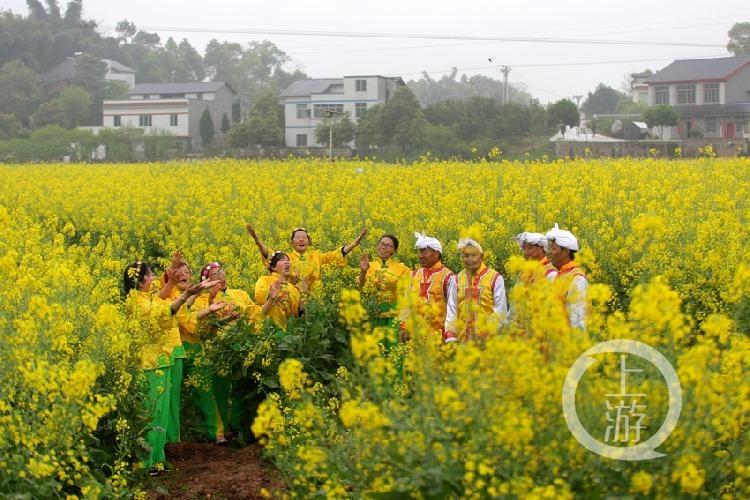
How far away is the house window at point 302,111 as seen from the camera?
72875 mm

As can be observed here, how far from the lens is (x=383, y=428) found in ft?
15.1

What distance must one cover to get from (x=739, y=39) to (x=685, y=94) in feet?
165

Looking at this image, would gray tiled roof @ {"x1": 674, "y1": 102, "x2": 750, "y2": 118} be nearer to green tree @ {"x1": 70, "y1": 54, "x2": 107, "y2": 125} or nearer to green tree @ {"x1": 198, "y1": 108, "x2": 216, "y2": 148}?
green tree @ {"x1": 198, "y1": 108, "x2": 216, "y2": 148}

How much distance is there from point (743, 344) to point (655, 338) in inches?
22.8

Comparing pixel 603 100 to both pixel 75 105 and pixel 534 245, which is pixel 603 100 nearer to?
pixel 75 105

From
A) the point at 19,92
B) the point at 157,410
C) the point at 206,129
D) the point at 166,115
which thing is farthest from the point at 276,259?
the point at 19,92

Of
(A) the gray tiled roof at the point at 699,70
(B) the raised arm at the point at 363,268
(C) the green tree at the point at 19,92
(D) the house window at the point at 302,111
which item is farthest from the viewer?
(C) the green tree at the point at 19,92

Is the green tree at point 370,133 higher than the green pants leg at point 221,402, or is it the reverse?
the green tree at point 370,133

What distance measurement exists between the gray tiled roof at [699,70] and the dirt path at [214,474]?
59215mm

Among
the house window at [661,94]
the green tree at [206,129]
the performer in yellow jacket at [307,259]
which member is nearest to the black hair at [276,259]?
the performer in yellow jacket at [307,259]

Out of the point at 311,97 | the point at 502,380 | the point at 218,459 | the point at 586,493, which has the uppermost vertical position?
the point at 311,97

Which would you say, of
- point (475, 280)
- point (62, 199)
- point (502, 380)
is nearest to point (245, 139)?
point (62, 199)

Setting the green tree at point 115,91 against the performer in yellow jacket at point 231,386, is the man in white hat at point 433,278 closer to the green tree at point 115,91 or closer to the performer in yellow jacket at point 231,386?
the performer in yellow jacket at point 231,386

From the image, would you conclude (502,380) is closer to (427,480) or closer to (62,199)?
(427,480)
